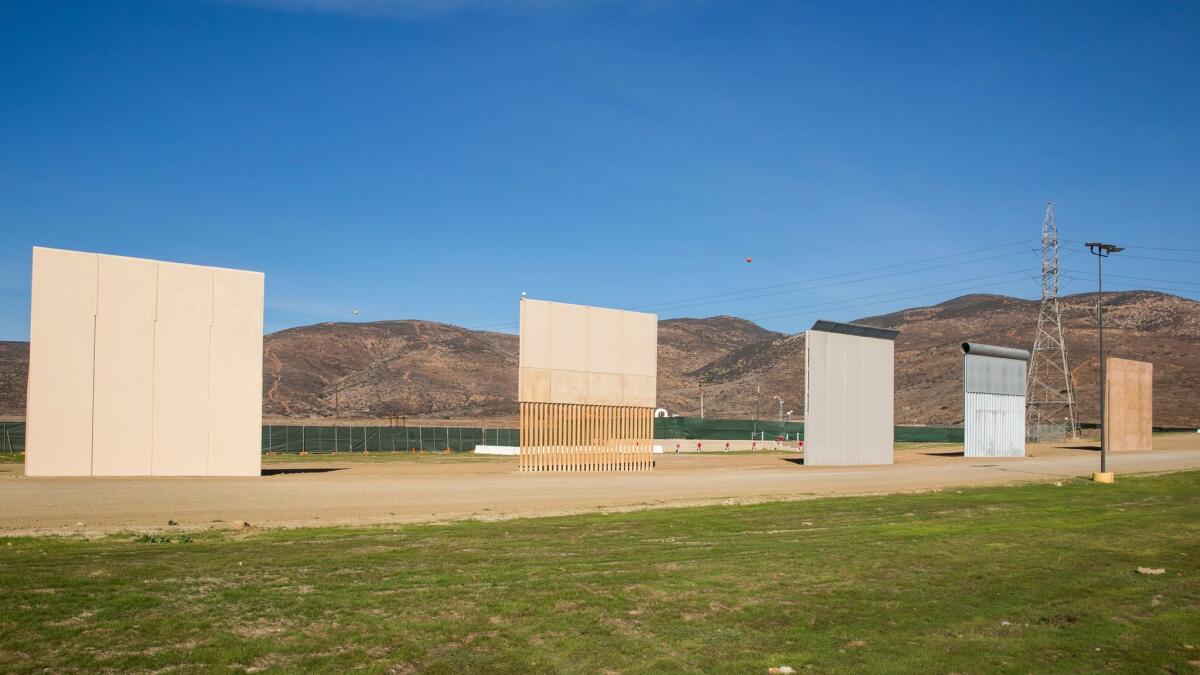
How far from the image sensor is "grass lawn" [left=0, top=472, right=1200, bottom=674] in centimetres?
888

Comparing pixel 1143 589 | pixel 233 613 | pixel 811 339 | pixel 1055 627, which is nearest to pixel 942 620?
pixel 1055 627

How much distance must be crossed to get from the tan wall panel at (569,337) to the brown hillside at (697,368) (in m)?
84.9

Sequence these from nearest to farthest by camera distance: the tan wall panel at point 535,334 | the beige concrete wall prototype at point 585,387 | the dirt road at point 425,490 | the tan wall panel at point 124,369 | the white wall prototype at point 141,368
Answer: the dirt road at point 425,490, the white wall prototype at point 141,368, the tan wall panel at point 124,369, the tan wall panel at point 535,334, the beige concrete wall prototype at point 585,387

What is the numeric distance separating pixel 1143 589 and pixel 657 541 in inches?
295

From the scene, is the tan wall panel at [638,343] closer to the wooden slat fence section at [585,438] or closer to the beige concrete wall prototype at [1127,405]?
the wooden slat fence section at [585,438]

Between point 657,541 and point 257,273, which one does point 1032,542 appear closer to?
point 657,541

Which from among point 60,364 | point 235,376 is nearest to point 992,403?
point 235,376

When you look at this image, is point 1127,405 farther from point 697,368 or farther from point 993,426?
point 697,368

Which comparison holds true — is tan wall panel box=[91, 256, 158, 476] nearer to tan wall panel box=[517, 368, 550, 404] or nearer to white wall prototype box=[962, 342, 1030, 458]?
tan wall panel box=[517, 368, 550, 404]

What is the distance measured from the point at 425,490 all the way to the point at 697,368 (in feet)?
557

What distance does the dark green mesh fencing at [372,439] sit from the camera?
213 feet

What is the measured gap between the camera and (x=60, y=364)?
98.6 feet

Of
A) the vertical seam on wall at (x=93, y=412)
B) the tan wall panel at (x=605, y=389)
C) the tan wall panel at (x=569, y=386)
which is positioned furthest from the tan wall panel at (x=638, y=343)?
the vertical seam on wall at (x=93, y=412)

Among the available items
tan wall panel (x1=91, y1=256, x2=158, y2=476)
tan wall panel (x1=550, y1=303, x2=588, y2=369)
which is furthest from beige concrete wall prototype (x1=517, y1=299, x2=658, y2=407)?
tan wall panel (x1=91, y1=256, x2=158, y2=476)
